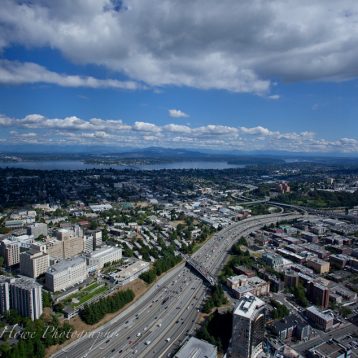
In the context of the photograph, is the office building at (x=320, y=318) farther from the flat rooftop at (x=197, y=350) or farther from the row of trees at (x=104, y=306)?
the row of trees at (x=104, y=306)

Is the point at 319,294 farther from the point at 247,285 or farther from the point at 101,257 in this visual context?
the point at 101,257

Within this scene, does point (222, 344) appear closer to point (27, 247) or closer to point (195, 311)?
point (195, 311)

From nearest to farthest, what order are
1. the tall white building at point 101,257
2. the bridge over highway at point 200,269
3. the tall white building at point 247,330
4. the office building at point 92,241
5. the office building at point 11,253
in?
1. the tall white building at point 247,330
2. the bridge over highway at point 200,269
3. the tall white building at point 101,257
4. the office building at point 11,253
5. the office building at point 92,241

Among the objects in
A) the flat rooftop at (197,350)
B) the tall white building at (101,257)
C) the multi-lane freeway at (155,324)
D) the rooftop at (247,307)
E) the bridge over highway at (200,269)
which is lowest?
the multi-lane freeway at (155,324)

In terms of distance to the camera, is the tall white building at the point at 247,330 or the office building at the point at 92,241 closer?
the tall white building at the point at 247,330

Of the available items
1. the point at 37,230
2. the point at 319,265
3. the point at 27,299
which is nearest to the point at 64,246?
the point at 37,230

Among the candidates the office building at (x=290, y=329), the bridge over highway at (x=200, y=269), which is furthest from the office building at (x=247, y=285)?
the office building at (x=290, y=329)
